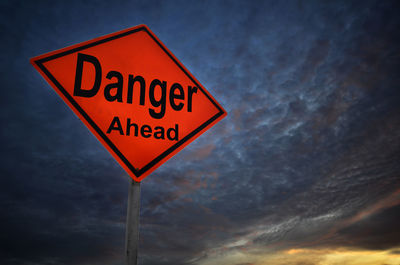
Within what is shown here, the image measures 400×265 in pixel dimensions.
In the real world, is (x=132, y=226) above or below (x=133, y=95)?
below

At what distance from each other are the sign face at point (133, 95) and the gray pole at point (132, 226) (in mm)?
173

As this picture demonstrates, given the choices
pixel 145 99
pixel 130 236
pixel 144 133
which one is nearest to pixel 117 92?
pixel 145 99

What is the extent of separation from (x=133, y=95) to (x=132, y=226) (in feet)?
4.54

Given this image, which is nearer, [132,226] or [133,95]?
[132,226]

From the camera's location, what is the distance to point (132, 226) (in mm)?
2428

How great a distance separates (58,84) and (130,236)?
1.62 metres

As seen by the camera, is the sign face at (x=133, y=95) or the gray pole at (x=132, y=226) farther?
the sign face at (x=133, y=95)

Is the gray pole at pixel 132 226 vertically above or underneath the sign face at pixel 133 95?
underneath

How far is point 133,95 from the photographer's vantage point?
309 cm

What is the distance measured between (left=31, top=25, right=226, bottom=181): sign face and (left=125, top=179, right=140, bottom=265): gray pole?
0.57ft

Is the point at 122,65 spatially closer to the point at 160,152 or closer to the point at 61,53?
the point at 61,53

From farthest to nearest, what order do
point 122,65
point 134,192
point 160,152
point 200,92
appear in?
point 200,92, point 122,65, point 160,152, point 134,192

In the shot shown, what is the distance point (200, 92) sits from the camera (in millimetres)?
3500

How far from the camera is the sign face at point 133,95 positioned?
110 inches
